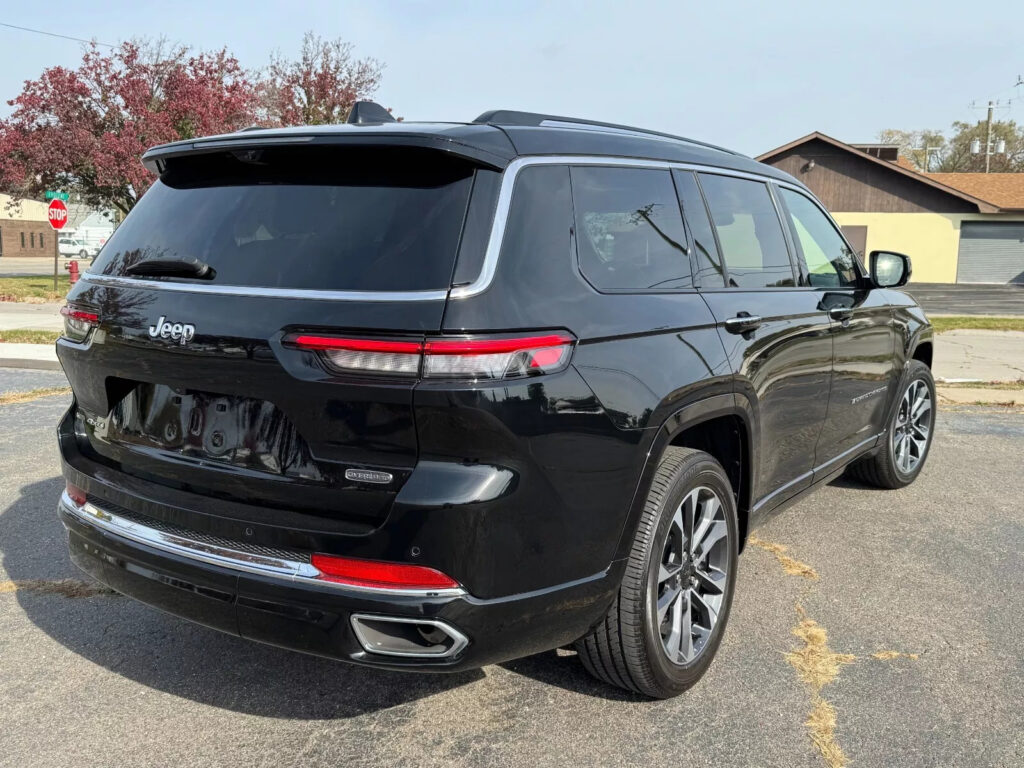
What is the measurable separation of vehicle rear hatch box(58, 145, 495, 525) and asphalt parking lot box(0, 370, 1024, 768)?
82 centimetres

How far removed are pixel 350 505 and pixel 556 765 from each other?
1017 mm

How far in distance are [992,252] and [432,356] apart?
136 feet

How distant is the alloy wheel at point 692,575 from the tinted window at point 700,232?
0.78 meters

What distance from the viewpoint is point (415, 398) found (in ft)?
7.10

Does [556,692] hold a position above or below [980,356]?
below

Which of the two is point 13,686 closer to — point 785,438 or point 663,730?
point 663,730

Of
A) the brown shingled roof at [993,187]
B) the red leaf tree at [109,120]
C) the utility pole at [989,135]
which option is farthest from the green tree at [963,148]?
the red leaf tree at [109,120]

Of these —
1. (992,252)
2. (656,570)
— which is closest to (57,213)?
(656,570)

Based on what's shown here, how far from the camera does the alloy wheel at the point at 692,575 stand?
116 inches

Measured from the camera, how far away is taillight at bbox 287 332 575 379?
7.13 ft

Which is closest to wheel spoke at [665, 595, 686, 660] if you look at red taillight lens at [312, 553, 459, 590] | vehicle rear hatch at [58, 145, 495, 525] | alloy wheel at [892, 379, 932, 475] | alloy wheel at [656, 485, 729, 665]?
alloy wheel at [656, 485, 729, 665]

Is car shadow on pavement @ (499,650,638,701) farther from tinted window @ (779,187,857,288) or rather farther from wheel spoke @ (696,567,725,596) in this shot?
tinted window @ (779,187,857,288)

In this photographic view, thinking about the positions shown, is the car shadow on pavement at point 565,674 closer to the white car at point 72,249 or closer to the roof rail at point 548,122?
the roof rail at point 548,122

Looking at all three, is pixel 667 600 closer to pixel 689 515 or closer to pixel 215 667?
pixel 689 515
